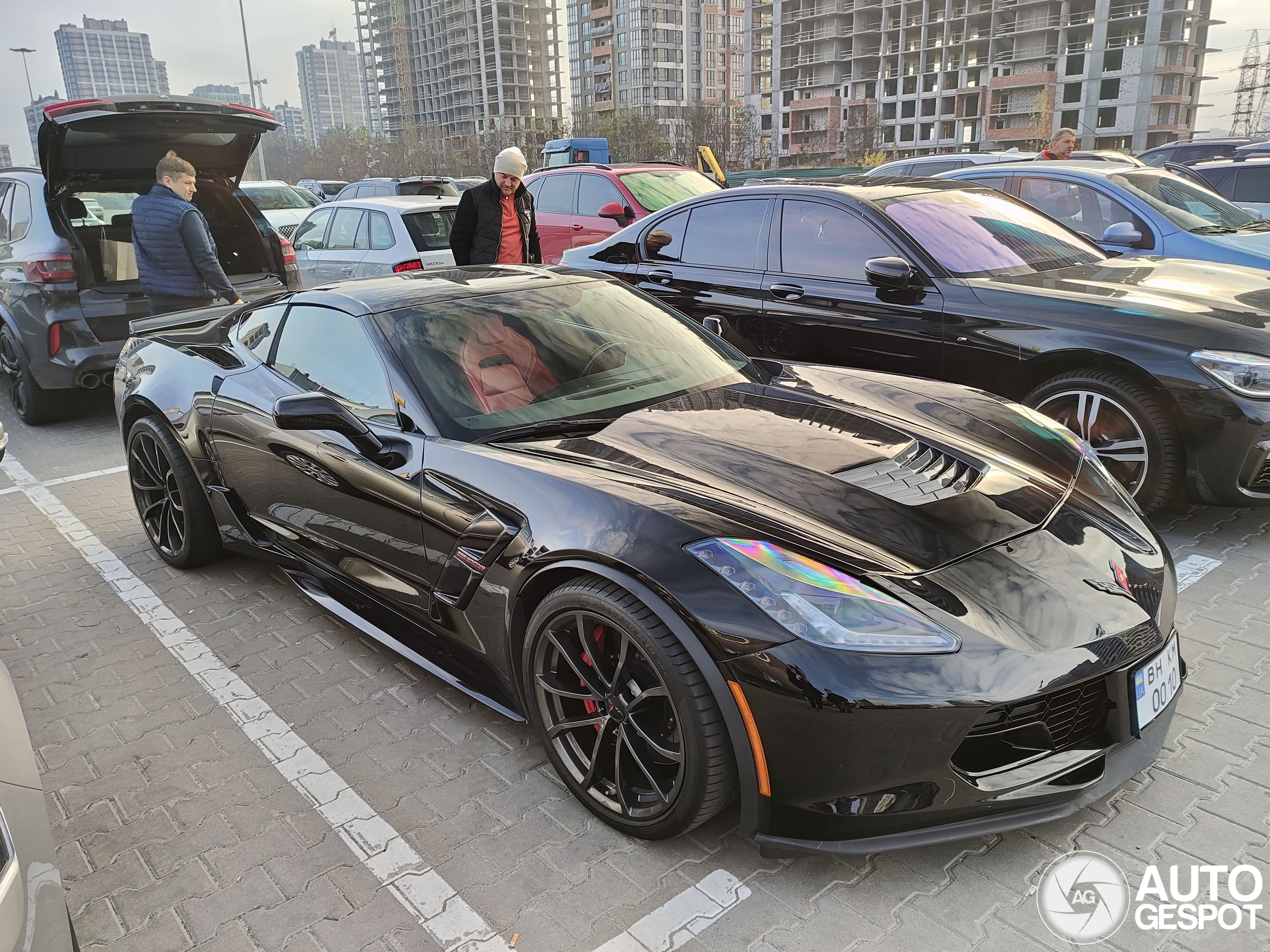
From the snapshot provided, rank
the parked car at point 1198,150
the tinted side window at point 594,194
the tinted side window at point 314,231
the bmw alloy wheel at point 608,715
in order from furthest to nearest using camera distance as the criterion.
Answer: the parked car at point 1198,150, the tinted side window at point 594,194, the tinted side window at point 314,231, the bmw alloy wheel at point 608,715

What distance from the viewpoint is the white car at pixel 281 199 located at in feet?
55.4

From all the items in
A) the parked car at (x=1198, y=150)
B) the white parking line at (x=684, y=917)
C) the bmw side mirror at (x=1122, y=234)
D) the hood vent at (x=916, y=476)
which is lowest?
the white parking line at (x=684, y=917)

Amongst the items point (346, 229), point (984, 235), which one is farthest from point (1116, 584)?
point (346, 229)

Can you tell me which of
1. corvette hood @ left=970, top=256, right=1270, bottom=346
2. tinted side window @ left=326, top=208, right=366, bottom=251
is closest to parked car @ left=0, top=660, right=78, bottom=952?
corvette hood @ left=970, top=256, right=1270, bottom=346

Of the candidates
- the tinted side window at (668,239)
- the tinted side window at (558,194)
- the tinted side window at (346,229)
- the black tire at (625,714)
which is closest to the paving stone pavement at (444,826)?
the black tire at (625,714)

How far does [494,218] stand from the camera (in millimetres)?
6598

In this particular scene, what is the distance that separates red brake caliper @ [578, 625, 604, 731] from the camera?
93.4 inches

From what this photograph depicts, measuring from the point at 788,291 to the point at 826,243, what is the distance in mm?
347

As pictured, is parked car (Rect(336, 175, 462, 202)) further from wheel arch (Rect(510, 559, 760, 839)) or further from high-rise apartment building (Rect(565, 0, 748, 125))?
high-rise apartment building (Rect(565, 0, 748, 125))

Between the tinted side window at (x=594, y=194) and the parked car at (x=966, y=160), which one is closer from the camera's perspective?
the parked car at (x=966, y=160)

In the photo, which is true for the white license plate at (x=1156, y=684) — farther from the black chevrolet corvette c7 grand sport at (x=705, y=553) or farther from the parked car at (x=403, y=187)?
the parked car at (x=403, y=187)

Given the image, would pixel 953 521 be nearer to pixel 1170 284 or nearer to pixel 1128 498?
pixel 1128 498

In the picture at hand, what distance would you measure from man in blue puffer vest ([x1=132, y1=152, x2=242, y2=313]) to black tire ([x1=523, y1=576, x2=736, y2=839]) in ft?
16.0

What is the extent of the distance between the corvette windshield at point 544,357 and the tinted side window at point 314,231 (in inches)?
287
